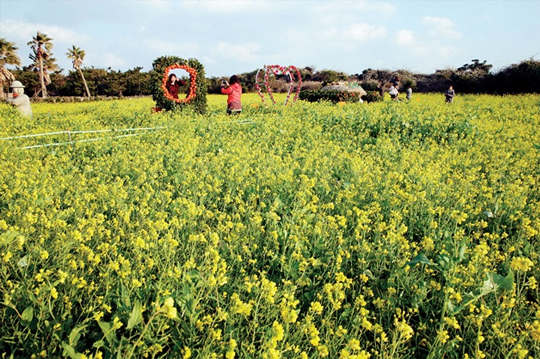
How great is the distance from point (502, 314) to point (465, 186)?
2587 mm

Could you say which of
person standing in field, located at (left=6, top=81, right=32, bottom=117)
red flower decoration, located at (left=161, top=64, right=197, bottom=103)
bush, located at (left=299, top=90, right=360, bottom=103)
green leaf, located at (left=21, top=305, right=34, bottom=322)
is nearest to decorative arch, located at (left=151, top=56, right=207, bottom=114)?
red flower decoration, located at (left=161, top=64, right=197, bottom=103)

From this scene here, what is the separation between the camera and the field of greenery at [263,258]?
202cm

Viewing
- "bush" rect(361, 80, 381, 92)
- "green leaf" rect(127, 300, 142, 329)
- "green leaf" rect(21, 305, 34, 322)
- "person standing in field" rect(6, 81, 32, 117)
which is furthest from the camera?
"bush" rect(361, 80, 381, 92)

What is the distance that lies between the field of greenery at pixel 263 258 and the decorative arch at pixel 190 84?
7835mm

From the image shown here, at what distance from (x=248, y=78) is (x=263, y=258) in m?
44.7

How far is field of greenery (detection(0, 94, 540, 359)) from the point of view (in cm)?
202

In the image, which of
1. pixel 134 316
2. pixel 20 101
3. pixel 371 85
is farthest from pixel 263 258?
pixel 371 85

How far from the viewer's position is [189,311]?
1977 millimetres

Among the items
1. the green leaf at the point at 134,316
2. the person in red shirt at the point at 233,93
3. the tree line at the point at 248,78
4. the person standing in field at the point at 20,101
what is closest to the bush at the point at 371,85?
the tree line at the point at 248,78

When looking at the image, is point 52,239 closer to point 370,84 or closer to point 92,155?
point 92,155

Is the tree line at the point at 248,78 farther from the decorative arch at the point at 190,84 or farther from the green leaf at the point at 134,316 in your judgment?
the green leaf at the point at 134,316

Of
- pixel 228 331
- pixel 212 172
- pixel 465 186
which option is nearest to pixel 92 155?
pixel 212 172

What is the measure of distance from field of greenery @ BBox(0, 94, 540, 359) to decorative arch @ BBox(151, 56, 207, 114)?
7.83 m

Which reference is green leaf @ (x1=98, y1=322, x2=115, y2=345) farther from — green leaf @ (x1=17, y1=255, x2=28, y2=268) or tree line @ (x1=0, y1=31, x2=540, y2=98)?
tree line @ (x1=0, y1=31, x2=540, y2=98)
